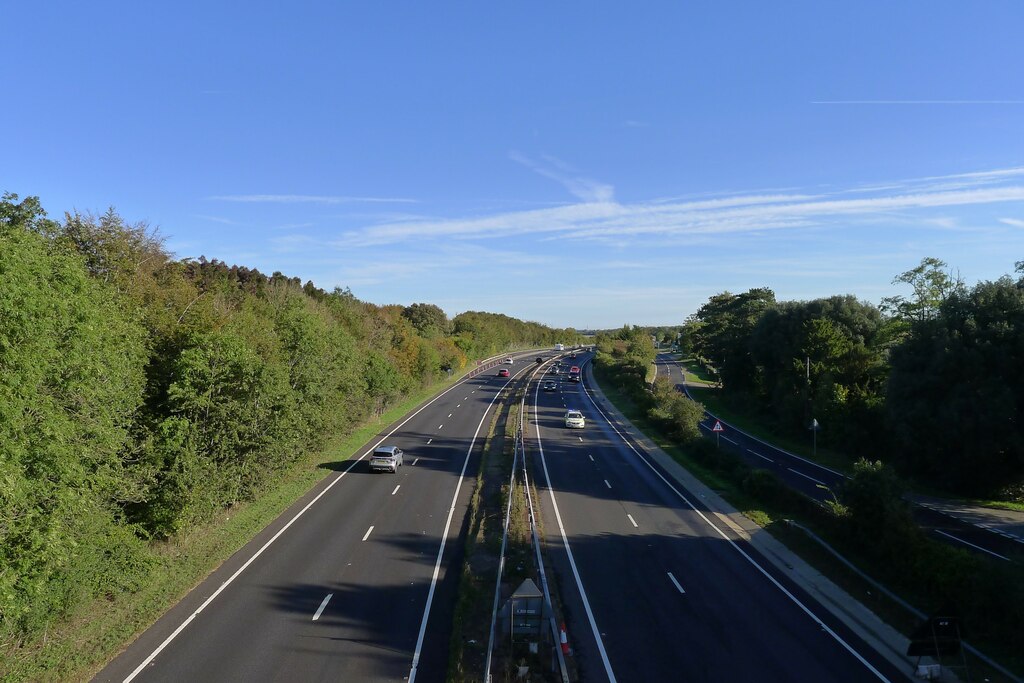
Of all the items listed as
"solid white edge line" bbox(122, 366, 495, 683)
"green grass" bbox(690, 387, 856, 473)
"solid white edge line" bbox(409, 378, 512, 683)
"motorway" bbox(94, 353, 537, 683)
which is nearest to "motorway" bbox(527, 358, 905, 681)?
"solid white edge line" bbox(409, 378, 512, 683)

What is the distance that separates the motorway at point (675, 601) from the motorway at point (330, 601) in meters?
3.44

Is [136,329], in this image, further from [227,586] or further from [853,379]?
[853,379]

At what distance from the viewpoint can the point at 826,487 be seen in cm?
2873

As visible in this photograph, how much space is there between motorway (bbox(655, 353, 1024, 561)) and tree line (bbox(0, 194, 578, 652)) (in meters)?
19.2

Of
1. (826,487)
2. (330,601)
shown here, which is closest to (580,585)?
(330,601)

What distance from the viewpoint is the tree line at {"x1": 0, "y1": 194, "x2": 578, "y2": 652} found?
39.2 ft

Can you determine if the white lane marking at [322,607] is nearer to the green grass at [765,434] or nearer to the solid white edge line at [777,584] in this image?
the solid white edge line at [777,584]

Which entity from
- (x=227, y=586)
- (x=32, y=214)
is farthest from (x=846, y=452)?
(x=32, y=214)

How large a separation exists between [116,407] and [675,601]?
15150 millimetres

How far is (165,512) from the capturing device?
1877 cm

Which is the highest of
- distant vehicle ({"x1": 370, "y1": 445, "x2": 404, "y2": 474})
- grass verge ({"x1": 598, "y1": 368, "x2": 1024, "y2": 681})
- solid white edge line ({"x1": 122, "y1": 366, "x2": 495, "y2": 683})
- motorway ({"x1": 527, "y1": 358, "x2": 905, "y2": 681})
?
distant vehicle ({"x1": 370, "y1": 445, "x2": 404, "y2": 474})

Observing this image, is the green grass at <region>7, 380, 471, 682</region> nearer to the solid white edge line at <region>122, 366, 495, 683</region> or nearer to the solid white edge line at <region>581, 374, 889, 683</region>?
the solid white edge line at <region>122, 366, 495, 683</region>

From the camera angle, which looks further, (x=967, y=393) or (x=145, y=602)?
(x=967, y=393)

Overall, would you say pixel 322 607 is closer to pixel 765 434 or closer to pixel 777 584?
pixel 777 584
